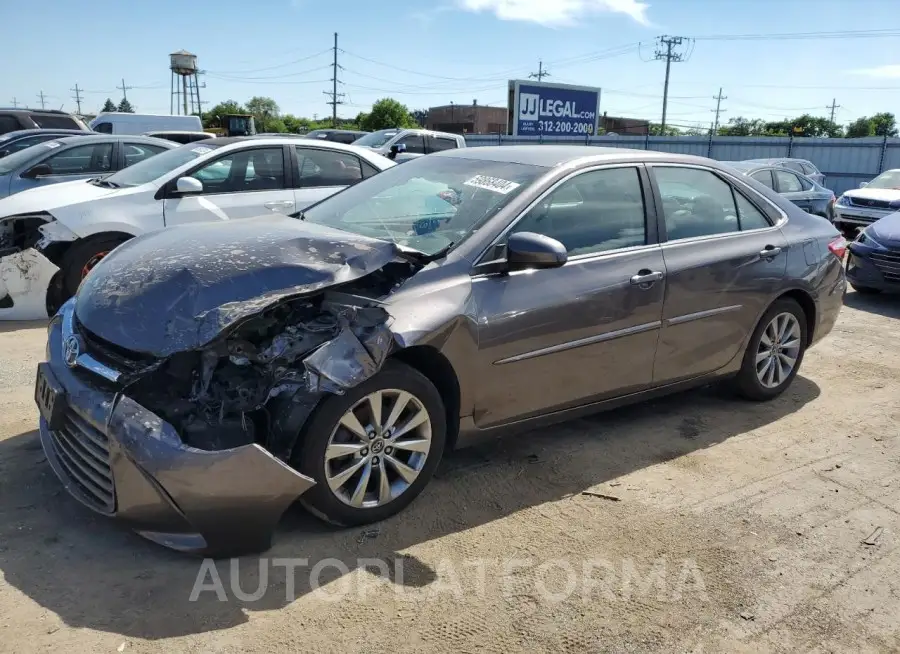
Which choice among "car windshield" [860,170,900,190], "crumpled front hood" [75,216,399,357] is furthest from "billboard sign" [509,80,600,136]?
"crumpled front hood" [75,216,399,357]

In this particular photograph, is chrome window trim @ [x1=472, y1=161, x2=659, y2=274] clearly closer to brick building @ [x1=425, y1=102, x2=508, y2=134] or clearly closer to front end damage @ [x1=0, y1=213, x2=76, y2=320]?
front end damage @ [x1=0, y1=213, x2=76, y2=320]

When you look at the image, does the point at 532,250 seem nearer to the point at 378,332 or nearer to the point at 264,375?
the point at 378,332

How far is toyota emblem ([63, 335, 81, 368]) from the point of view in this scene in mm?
3123

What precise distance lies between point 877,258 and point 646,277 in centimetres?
620

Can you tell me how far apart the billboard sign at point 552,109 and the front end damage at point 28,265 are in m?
29.0

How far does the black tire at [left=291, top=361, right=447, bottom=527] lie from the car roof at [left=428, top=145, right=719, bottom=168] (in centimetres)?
158

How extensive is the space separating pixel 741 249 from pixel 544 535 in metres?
2.47

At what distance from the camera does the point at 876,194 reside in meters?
14.7

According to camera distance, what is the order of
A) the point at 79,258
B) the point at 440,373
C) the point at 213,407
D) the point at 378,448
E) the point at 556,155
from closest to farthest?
the point at 213,407, the point at 378,448, the point at 440,373, the point at 556,155, the point at 79,258

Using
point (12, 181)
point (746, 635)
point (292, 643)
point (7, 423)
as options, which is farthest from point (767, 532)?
point (12, 181)

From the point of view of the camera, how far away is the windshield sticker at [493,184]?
12.9 feet

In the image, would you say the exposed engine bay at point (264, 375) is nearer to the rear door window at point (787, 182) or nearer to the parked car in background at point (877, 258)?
the parked car in background at point (877, 258)

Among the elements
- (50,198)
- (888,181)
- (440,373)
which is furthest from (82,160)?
(888,181)

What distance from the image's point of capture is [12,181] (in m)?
8.97
